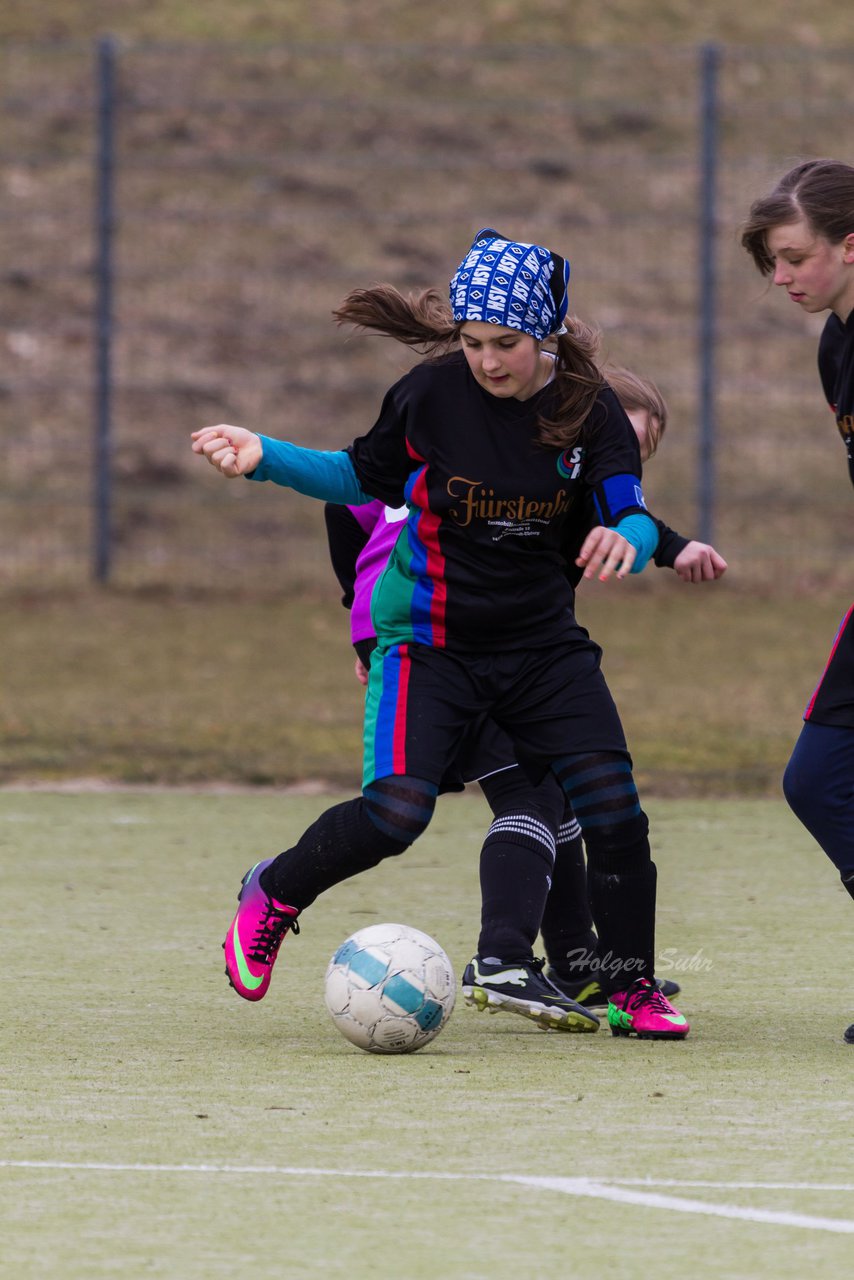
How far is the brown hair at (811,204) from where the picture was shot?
4809mm

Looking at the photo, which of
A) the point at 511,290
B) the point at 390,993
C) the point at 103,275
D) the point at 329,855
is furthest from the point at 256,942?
the point at 103,275

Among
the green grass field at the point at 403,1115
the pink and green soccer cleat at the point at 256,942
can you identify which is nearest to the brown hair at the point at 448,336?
the pink and green soccer cleat at the point at 256,942

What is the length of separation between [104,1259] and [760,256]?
2.77 m

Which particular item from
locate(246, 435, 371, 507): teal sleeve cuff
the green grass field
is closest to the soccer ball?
the green grass field

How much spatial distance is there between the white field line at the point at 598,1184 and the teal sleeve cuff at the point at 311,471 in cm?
175

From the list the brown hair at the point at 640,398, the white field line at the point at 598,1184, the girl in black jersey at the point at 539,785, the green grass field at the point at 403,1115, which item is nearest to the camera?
the green grass field at the point at 403,1115

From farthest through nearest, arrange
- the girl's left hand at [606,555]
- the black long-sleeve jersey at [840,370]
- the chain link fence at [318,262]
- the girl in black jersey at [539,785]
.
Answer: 1. the chain link fence at [318,262]
2. the girl in black jersey at [539,785]
3. the black long-sleeve jersey at [840,370]
4. the girl's left hand at [606,555]

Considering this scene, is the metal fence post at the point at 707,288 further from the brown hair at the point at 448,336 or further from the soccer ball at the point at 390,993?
the soccer ball at the point at 390,993

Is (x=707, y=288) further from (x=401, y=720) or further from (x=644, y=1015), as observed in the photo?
(x=644, y=1015)

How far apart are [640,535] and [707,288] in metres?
10.6

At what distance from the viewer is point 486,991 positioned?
4945 mm

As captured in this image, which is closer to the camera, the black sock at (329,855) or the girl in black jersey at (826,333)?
the girl in black jersey at (826,333)

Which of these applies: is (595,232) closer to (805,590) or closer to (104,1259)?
(805,590)

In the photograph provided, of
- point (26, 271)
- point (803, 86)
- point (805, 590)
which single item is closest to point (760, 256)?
point (805, 590)
